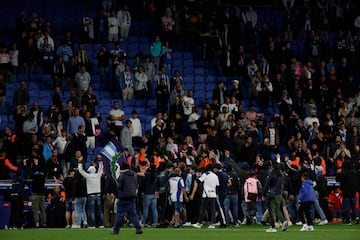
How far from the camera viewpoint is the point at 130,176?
91.7ft

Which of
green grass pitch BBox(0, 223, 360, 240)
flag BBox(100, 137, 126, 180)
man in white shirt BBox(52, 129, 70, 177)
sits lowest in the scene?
green grass pitch BBox(0, 223, 360, 240)

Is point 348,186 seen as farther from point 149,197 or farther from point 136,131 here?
point 136,131

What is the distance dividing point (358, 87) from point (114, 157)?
51.0 ft

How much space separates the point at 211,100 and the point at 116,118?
5.56 meters

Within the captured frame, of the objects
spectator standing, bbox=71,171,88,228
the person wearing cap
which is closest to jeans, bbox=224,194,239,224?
spectator standing, bbox=71,171,88,228

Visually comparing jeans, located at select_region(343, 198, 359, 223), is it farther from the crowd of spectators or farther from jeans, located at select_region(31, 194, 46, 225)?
jeans, located at select_region(31, 194, 46, 225)

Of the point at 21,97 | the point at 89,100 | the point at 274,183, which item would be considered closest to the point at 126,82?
the point at 89,100

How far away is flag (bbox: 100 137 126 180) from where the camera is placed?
3186 cm

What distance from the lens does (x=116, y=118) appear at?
3853cm

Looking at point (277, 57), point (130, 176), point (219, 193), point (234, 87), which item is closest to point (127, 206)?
point (130, 176)

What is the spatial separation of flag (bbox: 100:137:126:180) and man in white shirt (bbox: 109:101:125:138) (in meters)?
5.68

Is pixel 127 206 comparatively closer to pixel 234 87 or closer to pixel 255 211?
pixel 255 211

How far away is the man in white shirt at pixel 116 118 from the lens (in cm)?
3822

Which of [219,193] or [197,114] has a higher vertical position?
[197,114]
